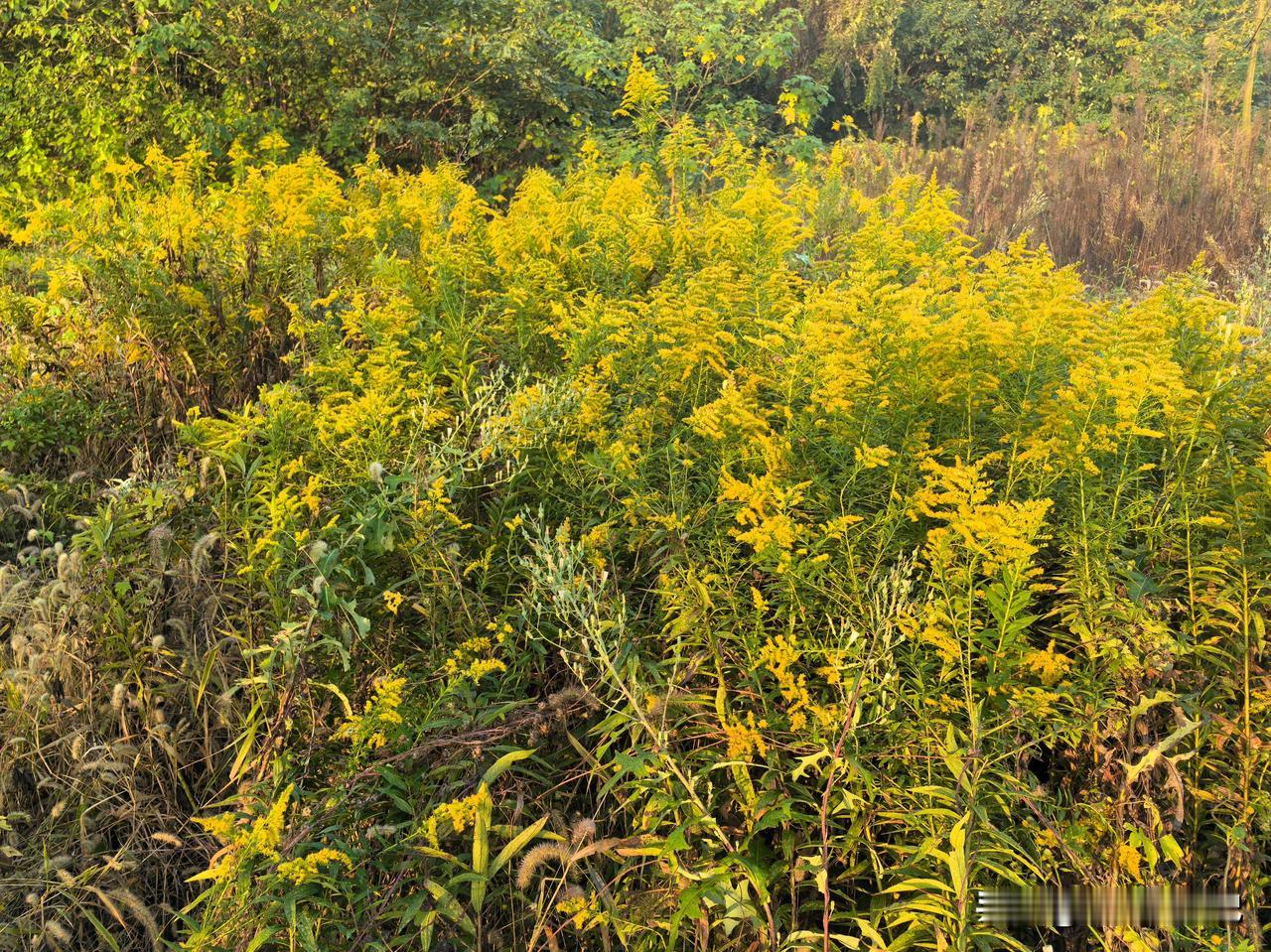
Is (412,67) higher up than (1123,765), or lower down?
higher up

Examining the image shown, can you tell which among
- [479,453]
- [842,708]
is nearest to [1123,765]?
[842,708]

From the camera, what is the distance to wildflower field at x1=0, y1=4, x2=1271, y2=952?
2.12 m

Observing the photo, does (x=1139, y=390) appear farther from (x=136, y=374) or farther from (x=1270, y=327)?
(x=136, y=374)

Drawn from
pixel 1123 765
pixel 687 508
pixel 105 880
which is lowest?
pixel 105 880

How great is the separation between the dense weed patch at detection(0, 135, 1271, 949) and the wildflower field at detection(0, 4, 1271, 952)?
14mm


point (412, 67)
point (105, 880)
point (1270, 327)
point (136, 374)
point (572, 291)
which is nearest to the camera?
point (105, 880)

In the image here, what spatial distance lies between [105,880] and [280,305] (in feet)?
6.93

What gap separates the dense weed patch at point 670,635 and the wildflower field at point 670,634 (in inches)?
0.6

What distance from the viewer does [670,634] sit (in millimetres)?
2449

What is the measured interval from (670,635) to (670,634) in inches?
1.4

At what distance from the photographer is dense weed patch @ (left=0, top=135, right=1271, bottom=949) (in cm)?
213

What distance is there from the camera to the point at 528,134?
8.52 metres

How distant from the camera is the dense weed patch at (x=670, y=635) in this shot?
6.98ft

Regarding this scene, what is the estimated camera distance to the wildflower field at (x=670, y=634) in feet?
6.97
